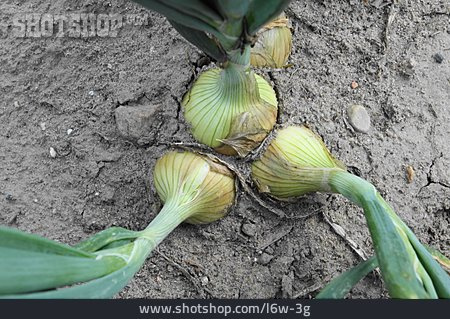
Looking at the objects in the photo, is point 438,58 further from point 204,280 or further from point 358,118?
point 204,280

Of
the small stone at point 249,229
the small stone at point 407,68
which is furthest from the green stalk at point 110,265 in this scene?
the small stone at point 407,68

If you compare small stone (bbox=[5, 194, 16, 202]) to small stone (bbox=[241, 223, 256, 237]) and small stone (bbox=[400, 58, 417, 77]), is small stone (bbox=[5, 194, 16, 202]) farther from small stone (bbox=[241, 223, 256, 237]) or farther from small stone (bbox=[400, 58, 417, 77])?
small stone (bbox=[400, 58, 417, 77])

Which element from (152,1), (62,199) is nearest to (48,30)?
(62,199)

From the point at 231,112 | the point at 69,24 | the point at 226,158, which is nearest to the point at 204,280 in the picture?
the point at 226,158

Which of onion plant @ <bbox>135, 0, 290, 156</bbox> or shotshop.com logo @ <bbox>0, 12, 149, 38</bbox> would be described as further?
shotshop.com logo @ <bbox>0, 12, 149, 38</bbox>

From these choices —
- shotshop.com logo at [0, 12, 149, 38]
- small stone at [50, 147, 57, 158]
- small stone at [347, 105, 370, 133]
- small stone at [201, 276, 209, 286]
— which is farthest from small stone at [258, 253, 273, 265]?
shotshop.com logo at [0, 12, 149, 38]

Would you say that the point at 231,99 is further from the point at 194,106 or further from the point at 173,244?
the point at 173,244
